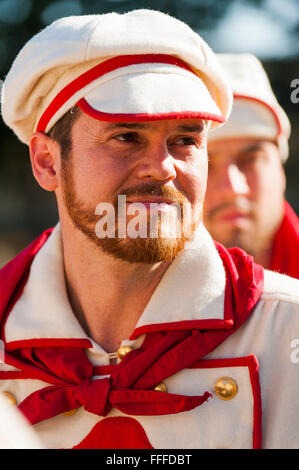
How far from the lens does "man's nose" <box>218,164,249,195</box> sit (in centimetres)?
414

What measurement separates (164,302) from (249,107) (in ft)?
6.24

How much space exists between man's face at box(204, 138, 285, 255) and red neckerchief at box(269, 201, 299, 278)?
53 millimetres

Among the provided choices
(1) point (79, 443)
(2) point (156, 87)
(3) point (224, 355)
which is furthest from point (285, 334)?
(2) point (156, 87)

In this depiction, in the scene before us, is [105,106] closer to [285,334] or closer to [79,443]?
[285,334]

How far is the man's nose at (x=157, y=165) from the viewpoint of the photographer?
261 centimetres

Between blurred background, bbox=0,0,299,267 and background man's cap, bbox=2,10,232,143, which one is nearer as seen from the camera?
background man's cap, bbox=2,10,232,143

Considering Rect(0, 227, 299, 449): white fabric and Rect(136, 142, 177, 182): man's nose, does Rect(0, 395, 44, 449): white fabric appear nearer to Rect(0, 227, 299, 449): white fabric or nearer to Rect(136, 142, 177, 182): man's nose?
Rect(0, 227, 299, 449): white fabric

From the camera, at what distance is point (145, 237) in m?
2.64

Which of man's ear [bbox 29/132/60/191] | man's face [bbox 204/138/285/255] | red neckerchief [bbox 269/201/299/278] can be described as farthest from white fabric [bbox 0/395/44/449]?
man's face [bbox 204/138/285/255]

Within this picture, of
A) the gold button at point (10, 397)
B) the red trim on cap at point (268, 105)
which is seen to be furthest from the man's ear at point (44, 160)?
the red trim on cap at point (268, 105)

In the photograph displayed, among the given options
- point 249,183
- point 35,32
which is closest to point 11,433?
point 249,183

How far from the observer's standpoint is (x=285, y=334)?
260 centimetres

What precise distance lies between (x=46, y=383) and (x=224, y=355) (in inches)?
26.9

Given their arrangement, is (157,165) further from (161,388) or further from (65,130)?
(161,388)
